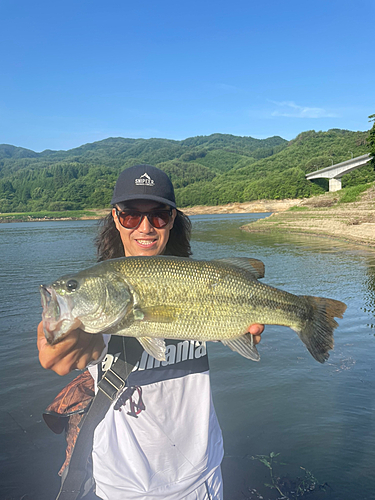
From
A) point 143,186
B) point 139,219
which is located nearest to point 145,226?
point 139,219

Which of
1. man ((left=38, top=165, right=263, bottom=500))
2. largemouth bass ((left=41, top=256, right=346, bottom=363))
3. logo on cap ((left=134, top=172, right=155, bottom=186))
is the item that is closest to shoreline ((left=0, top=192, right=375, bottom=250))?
largemouth bass ((left=41, top=256, right=346, bottom=363))

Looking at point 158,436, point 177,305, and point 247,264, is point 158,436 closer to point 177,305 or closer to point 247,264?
point 177,305

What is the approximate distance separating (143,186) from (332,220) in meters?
37.8

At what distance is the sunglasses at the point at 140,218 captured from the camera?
10.1 ft

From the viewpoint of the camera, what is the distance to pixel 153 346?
7.85 ft

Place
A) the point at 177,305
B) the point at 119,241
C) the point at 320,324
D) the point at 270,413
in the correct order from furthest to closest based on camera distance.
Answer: the point at 270,413 < the point at 119,241 < the point at 320,324 < the point at 177,305

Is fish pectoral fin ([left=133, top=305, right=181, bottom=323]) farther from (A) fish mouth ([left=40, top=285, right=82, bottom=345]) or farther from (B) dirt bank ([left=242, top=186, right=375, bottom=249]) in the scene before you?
(B) dirt bank ([left=242, top=186, right=375, bottom=249])

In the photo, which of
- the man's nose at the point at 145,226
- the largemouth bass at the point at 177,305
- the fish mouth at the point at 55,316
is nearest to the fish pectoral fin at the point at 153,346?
the largemouth bass at the point at 177,305

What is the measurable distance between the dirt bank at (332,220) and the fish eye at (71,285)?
86.6 ft

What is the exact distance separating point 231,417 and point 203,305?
460cm

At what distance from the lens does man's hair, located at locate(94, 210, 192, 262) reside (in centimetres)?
362

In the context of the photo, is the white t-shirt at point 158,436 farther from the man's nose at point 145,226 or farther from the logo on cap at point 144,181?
the logo on cap at point 144,181

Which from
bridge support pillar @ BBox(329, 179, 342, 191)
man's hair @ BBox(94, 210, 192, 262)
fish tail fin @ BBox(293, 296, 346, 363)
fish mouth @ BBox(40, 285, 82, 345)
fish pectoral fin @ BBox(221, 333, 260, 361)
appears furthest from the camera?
bridge support pillar @ BBox(329, 179, 342, 191)

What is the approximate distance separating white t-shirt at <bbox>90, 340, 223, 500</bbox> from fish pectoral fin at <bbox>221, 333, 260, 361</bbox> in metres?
0.30
